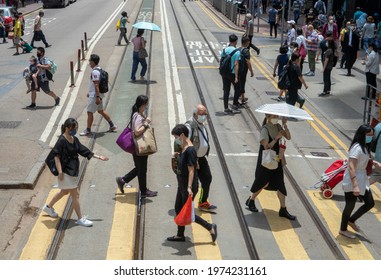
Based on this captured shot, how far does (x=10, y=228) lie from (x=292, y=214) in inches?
171

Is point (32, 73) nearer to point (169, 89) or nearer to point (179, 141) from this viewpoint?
point (169, 89)

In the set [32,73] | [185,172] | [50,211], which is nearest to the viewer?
[185,172]

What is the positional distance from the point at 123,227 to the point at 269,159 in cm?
240

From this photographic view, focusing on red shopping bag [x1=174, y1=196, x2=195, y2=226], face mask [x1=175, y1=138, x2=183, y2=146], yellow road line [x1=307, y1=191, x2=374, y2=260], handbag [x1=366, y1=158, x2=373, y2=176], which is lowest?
yellow road line [x1=307, y1=191, x2=374, y2=260]

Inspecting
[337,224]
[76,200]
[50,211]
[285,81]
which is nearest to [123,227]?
[76,200]

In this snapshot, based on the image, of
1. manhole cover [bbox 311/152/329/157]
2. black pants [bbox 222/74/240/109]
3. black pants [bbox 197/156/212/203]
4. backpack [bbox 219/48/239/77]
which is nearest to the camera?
black pants [bbox 197/156/212/203]

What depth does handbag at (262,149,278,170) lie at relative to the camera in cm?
1045

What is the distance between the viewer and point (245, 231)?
10242 millimetres

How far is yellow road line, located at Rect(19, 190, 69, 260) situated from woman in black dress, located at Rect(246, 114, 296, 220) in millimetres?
3103

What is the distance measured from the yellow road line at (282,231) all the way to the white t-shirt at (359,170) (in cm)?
106

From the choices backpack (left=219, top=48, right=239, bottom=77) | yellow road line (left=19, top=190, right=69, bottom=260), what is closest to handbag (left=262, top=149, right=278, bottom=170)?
yellow road line (left=19, top=190, right=69, bottom=260)

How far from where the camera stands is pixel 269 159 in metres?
10.5

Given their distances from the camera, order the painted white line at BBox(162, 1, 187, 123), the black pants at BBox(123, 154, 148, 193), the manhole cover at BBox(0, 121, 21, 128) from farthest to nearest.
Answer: the painted white line at BBox(162, 1, 187, 123), the manhole cover at BBox(0, 121, 21, 128), the black pants at BBox(123, 154, 148, 193)

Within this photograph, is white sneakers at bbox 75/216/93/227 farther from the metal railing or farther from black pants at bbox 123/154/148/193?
the metal railing
